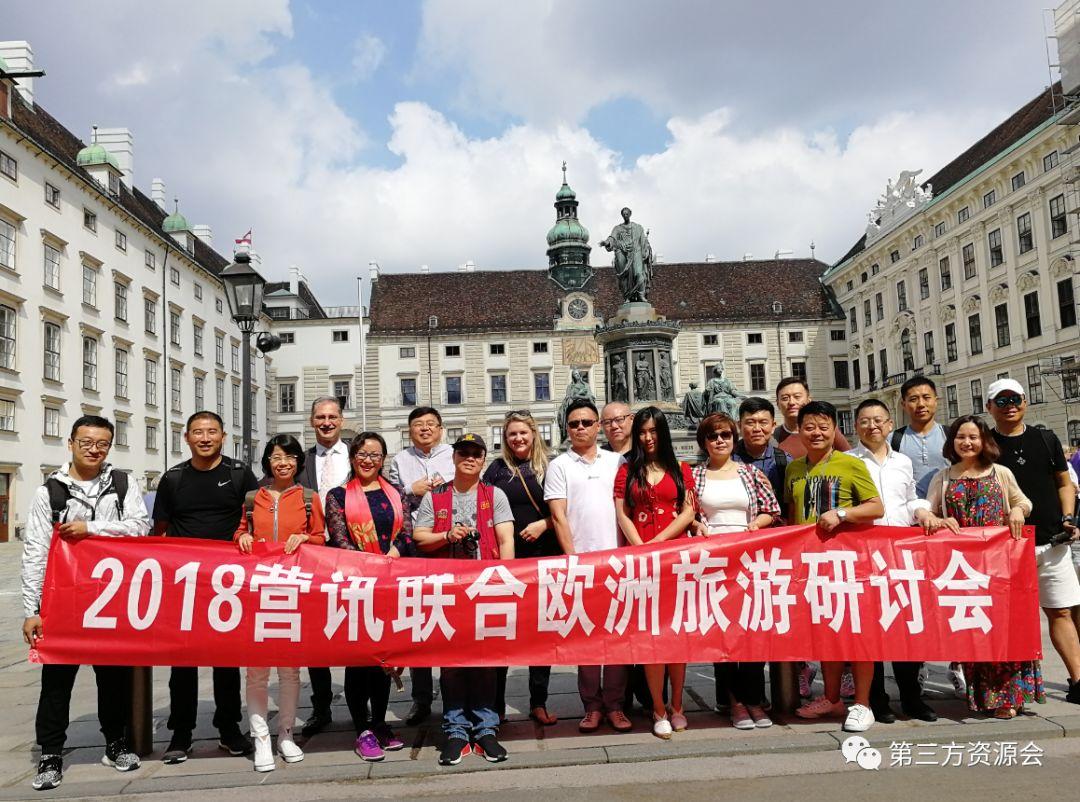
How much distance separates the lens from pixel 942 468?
20.6 feet

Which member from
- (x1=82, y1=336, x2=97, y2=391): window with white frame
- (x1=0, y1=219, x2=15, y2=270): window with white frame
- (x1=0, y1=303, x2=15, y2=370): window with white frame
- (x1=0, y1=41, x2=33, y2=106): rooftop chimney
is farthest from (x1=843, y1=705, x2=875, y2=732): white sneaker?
(x1=0, y1=41, x2=33, y2=106): rooftop chimney

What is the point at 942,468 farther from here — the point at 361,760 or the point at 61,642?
the point at 61,642

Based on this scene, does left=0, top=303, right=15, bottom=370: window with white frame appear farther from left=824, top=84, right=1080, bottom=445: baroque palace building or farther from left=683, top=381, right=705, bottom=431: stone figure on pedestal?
left=824, top=84, right=1080, bottom=445: baroque palace building

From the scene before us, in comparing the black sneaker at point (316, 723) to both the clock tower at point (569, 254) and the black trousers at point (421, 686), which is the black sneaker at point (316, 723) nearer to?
the black trousers at point (421, 686)

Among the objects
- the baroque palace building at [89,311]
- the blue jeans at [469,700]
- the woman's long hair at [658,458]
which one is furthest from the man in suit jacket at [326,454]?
the baroque palace building at [89,311]

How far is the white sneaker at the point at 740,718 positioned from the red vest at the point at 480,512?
6.09 ft

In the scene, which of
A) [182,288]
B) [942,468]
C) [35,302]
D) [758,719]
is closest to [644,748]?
[758,719]

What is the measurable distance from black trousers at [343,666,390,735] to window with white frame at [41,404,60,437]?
29.8 metres

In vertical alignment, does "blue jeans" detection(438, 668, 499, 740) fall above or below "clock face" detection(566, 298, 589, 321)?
below

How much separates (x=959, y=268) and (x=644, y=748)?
47.0 meters

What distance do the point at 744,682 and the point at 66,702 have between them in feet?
13.8

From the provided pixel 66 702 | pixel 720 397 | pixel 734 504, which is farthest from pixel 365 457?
pixel 720 397

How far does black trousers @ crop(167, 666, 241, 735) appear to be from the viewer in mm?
5484

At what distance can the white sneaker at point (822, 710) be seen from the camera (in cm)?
578
